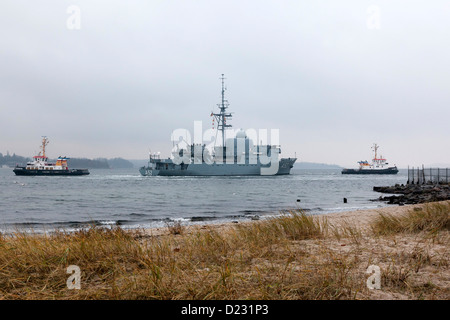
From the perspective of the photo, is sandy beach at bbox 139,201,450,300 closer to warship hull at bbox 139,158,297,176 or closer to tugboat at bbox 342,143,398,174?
warship hull at bbox 139,158,297,176

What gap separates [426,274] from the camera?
3.88 meters

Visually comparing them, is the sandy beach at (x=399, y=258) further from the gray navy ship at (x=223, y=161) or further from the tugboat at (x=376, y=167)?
the tugboat at (x=376, y=167)

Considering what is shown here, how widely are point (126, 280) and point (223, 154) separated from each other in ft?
270

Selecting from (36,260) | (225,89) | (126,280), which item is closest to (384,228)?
(126,280)

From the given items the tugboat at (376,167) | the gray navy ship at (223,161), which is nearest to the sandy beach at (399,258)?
the gray navy ship at (223,161)

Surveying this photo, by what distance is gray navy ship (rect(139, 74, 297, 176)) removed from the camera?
272 feet

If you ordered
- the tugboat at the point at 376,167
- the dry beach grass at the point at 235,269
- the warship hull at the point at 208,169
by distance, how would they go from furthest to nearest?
the tugboat at the point at 376,167, the warship hull at the point at 208,169, the dry beach grass at the point at 235,269

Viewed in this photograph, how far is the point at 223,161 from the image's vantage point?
8488cm

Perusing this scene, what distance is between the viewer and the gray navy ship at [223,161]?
272 feet

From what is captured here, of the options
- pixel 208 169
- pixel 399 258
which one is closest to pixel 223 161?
pixel 208 169

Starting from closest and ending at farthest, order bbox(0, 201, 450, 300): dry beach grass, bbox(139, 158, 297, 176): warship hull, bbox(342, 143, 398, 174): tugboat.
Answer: bbox(0, 201, 450, 300): dry beach grass → bbox(139, 158, 297, 176): warship hull → bbox(342, 143, 398, 174): tugboat

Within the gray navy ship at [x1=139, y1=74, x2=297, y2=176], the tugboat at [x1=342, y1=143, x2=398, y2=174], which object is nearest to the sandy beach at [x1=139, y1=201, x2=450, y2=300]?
the gray navy ship at [x1=139, y1=74, x2=297, y2=176]

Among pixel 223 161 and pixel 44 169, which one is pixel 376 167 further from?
pixel 44 169

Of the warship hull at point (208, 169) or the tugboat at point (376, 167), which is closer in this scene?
the warship hull at point (208, 169)
